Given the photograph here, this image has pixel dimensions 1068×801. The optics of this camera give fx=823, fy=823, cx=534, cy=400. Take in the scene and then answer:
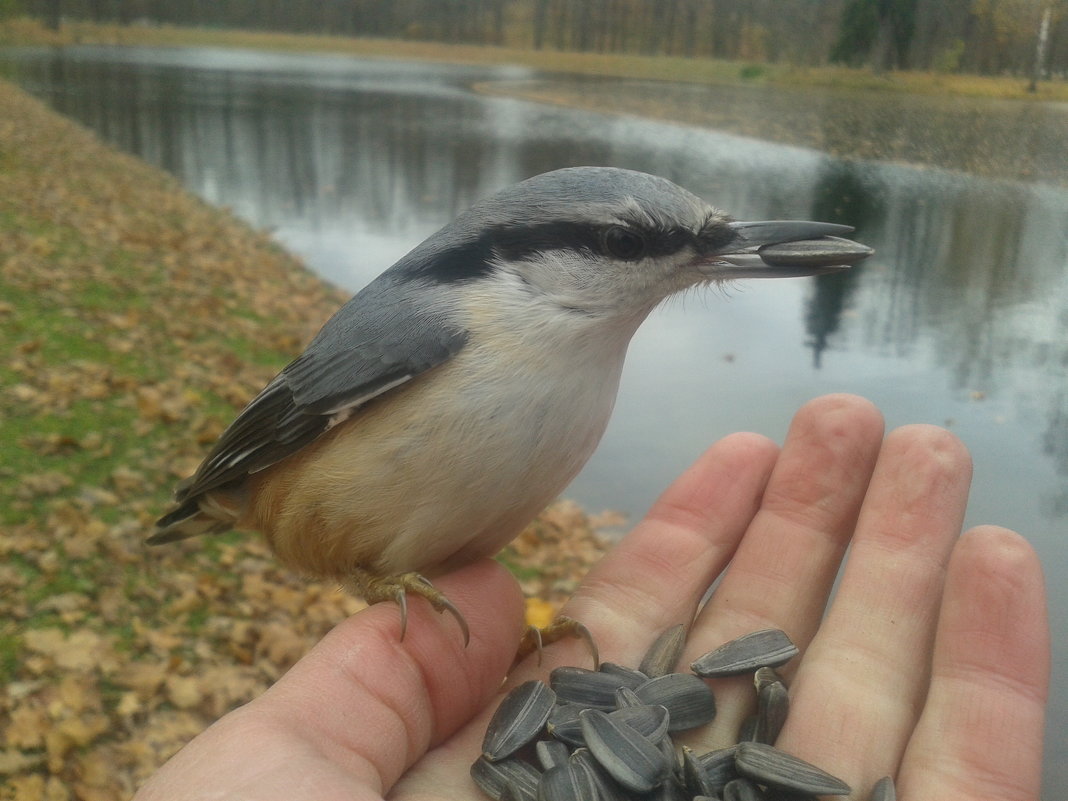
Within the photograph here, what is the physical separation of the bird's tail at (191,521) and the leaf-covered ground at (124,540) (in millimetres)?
555

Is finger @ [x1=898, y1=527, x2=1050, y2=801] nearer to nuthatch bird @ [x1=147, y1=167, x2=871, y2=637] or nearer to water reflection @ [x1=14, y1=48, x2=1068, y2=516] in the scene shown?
water reflection @ [x1=14, y1=48, x2=1068, y2=516]

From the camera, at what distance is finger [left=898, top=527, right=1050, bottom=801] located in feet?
4.92

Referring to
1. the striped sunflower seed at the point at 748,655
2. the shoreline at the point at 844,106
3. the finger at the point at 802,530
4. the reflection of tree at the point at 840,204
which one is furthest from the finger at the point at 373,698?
the shoreline at the point at 844,106

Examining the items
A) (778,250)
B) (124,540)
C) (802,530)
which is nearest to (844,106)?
(778,250)

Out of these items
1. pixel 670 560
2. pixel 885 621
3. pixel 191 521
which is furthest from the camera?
pixel 191 521

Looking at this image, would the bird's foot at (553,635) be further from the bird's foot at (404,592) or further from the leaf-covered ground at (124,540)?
the leaf-covered ground at (124,540)

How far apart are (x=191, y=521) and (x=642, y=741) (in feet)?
4.44

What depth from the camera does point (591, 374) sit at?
5.35 feet

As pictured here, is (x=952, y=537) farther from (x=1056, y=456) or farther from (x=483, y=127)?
(x=483, y=127)

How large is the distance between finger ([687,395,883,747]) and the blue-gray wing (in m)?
0.98

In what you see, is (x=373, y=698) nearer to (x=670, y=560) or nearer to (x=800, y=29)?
(x=670, y=560)

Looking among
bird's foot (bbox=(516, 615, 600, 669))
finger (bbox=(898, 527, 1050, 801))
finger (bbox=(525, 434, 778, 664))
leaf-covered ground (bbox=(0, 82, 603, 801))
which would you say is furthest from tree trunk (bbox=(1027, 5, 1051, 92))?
leaf-covered ground (bbox=(0, 82, 603, 801))

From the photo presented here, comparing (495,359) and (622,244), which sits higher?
(622,244)

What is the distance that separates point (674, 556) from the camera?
2105 mm
